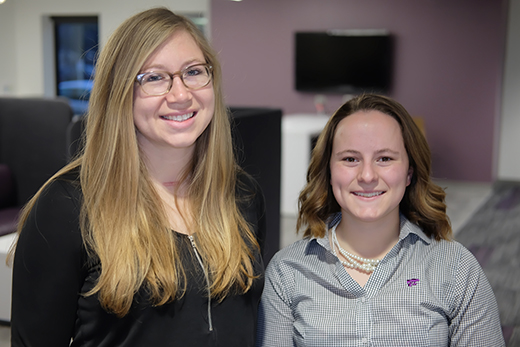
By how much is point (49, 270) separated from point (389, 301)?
833mm

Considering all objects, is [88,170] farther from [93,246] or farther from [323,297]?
[323,297]

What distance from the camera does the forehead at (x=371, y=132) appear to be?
1.51 meters

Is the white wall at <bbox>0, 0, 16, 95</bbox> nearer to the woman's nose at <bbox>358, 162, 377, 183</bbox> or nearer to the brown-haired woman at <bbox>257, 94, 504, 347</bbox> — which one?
the brown-haired woman at <bbox>257, 94, 504, 347</bbox>

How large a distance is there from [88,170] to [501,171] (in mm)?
6614

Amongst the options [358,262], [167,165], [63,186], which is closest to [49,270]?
[63,186]

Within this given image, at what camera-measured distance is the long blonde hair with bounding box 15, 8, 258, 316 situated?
127 cm

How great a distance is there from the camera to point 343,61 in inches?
288

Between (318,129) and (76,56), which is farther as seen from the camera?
(76,56)

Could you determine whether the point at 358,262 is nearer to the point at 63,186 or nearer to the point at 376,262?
the point at 376,262

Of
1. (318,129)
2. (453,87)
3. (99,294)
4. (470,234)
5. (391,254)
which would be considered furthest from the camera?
(453,87)

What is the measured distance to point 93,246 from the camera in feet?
4.17

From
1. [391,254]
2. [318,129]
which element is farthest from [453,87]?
[391,254]

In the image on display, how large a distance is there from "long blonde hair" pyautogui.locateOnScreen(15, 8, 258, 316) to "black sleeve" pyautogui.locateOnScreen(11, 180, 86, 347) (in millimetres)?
34

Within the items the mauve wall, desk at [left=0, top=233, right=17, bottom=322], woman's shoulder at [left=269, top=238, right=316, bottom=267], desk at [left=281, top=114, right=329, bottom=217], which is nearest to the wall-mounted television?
the mauve wall
